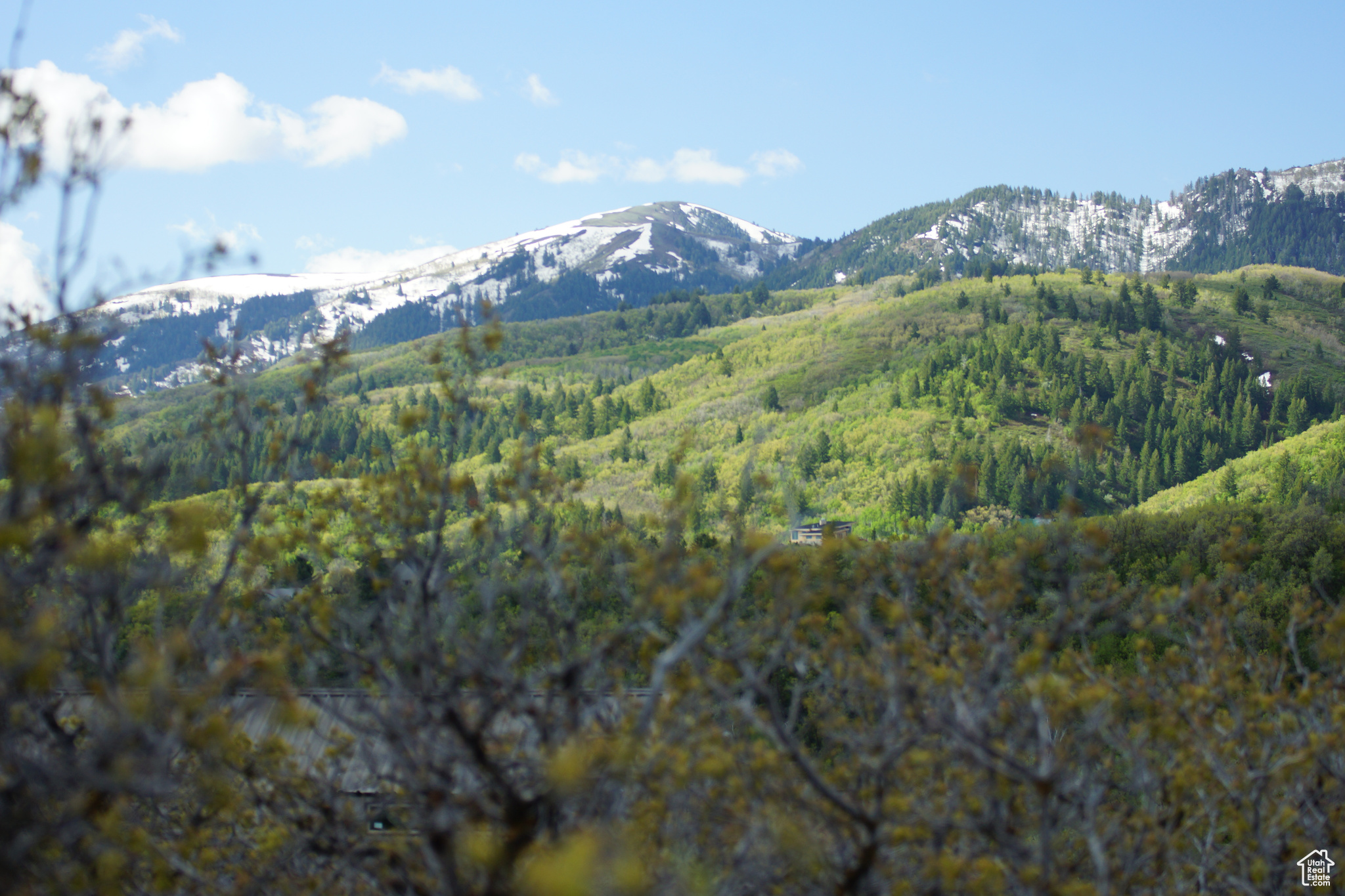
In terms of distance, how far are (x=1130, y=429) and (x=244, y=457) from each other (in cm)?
7563

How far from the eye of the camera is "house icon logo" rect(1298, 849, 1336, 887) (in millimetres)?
7738

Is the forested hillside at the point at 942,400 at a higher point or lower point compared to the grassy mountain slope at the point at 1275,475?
higher

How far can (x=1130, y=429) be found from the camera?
71.5 metres

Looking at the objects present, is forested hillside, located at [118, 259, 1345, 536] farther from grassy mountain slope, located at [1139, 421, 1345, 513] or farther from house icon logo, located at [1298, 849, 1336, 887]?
house icon logo, located at [1298, 849, 1336, 887]

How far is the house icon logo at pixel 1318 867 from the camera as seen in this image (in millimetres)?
7738

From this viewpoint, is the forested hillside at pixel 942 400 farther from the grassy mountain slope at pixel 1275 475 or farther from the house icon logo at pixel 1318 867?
the house icon logo at pixel 1318 867

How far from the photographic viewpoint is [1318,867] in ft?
25.6

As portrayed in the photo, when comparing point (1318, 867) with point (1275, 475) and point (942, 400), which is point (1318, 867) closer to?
point (1275, 475)

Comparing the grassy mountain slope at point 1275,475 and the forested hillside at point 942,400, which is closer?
the grassy mountain slope at point 1275,475

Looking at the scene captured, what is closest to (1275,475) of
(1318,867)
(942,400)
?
(942,400)

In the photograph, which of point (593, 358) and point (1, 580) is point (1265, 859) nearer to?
point (1, 580)

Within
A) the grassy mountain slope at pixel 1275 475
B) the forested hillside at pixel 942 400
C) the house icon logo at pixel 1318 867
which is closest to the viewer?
the house icon logo at pixel 1318 867

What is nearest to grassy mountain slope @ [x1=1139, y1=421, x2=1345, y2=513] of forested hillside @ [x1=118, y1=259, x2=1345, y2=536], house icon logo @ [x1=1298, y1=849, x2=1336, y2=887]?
forested hillside @ [x1=118, y1=259, x2=1345, y2=536]

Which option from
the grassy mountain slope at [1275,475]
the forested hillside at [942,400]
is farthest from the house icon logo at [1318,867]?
the grassy mountain slope at [1275,475]
